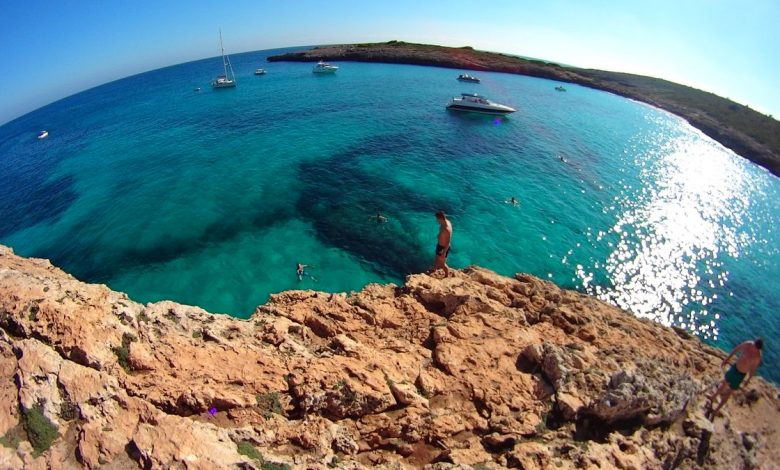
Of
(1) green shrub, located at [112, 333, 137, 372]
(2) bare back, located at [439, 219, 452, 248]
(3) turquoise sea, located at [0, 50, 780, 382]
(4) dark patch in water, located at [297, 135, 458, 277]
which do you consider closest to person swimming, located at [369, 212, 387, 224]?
(4) dark patch in water, located at [297, 135, 458, 277]

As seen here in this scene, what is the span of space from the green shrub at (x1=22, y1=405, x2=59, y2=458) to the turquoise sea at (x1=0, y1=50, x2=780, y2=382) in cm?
1241

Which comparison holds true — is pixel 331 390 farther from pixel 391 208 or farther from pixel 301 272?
pixel 391 208

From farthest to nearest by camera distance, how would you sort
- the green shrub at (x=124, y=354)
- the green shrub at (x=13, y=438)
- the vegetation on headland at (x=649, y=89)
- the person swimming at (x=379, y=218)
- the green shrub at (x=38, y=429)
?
the vegetation on headland at (x=649, y=89) → the person swimming at (x=379, y=218) → the green shrub at (x=124, y=354) → the green shrub at (x=38, y=429) → the green shrub at (x=13, y=438)

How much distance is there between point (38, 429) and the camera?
618 centimetres

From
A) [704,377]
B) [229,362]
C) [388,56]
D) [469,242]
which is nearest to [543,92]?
[388,56]

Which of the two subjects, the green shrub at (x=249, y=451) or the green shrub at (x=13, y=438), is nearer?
the green shrub at (x=13, y=438)

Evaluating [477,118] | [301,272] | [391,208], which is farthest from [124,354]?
[477,118]

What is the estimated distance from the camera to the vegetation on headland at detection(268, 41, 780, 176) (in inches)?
2399

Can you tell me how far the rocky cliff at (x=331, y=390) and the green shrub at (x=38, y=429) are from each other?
0.08 ft

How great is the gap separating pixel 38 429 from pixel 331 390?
545 cm

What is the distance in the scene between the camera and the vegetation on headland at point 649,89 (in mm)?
60941

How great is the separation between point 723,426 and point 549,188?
25.4m

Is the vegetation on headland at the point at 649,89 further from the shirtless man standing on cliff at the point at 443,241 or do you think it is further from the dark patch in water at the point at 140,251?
the dark patch in water at the point at 140,251

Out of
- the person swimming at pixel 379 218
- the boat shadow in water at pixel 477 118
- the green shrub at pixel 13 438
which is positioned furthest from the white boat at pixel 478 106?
the green shrub at pixel 13 438
